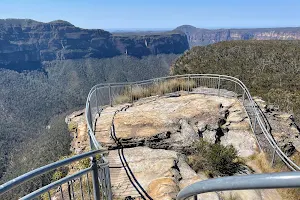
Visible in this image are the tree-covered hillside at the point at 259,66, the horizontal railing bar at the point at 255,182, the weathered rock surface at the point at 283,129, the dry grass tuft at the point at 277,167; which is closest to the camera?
the horizontal railing bar at the point at 255,182

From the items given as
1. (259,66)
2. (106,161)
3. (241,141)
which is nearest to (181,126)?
(241,141)

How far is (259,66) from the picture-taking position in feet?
84.9

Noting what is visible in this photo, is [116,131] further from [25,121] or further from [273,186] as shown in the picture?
[25,121]

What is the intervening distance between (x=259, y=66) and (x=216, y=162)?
21.5 metres

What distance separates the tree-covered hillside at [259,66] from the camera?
1942 centimetres

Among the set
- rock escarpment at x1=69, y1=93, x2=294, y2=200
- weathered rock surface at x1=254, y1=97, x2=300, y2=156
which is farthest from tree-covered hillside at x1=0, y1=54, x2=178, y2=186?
weathered rock surface at x1=254, y1=97, x2=300, y2=156

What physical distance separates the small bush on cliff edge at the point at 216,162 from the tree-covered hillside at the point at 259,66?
9.71 m

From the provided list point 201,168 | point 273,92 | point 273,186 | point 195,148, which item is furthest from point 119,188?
point 273,92

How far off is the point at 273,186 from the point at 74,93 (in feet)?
560

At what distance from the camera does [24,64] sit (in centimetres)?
19725

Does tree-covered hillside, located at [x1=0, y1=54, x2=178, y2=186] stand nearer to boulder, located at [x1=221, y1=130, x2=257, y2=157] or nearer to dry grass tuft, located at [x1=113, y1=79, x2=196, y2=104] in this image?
dry grass tuft, located at [x1=113, y1=79, x2=196, y2=104]

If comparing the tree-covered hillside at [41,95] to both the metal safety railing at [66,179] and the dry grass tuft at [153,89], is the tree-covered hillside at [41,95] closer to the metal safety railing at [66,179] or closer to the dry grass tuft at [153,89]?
the dry grass tuft at [153,89]

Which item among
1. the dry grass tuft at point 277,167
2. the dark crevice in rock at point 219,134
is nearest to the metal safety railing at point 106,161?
the dry grass tuft at point 277,167

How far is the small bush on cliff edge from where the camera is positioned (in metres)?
6.90
